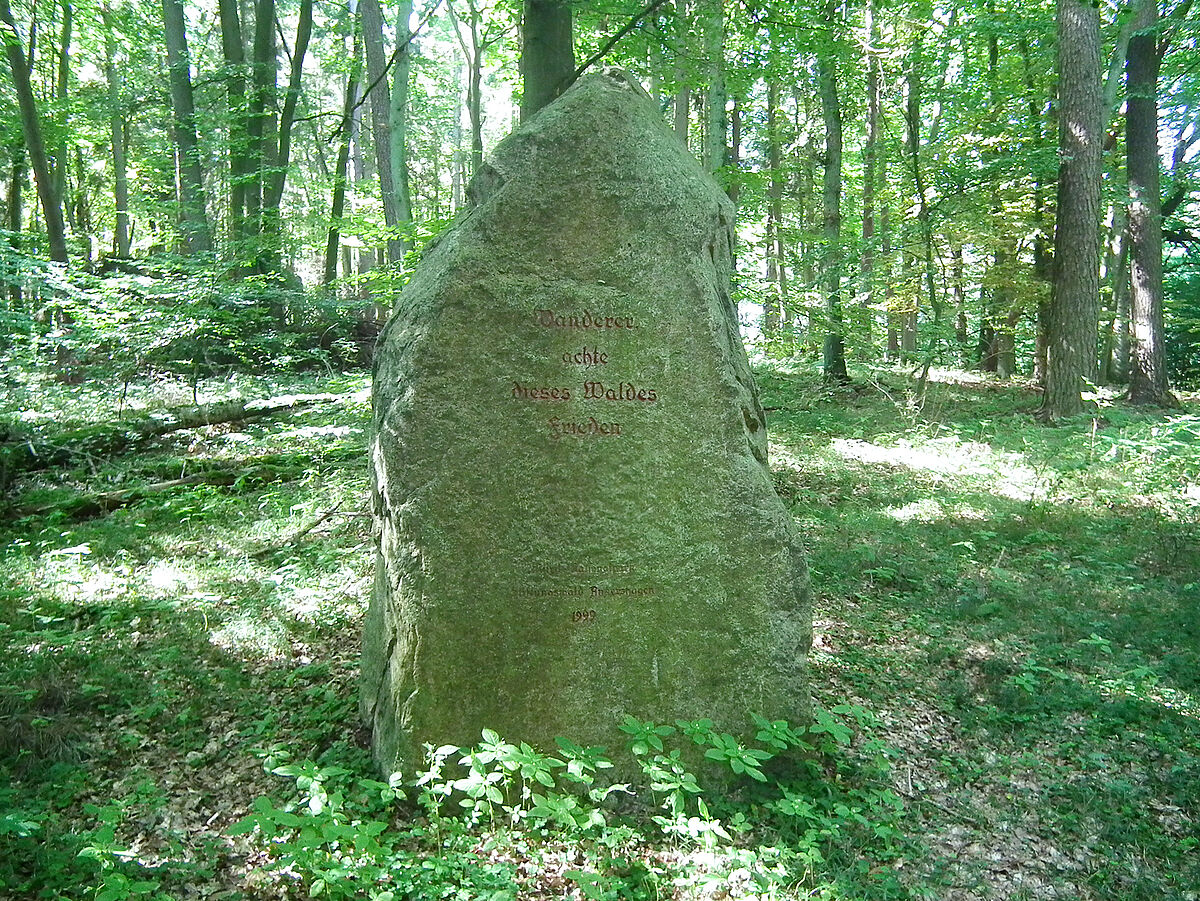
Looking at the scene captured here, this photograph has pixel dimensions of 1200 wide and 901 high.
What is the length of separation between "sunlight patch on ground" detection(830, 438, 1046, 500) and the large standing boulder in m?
5.54

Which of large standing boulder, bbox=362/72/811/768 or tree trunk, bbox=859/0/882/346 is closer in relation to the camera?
large standing boulder, bbox=362/72/811/768

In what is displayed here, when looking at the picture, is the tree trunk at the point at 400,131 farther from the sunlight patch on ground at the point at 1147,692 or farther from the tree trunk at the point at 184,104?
the sunlight patch on ground at the point at 1147,692

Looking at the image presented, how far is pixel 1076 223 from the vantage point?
36.1 ft

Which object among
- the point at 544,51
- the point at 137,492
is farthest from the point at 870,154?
the point at 137,492

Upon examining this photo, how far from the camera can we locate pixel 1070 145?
10953 mm

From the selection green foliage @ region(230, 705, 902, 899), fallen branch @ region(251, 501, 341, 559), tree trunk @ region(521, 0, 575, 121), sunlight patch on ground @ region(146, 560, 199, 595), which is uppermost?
tree trunk @ region(521, 0, 575, 121)

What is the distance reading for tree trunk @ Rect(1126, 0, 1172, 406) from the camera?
41.2 ft

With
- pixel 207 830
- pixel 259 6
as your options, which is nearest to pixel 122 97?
pixel 259 6

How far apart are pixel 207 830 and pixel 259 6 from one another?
17.8 m

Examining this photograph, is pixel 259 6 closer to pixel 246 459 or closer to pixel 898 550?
pixel 246 459

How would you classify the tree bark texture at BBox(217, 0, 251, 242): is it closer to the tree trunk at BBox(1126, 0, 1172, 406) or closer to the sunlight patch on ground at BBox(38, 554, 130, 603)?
the sunlight patch on ground at BBox(38, 554, 130, 603)

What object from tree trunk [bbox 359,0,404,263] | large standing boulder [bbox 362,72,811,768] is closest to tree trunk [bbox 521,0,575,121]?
large standing boulder [bbox 362,72,811,768]

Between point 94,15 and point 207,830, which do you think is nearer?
point 207,830

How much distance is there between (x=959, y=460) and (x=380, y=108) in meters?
12.8
